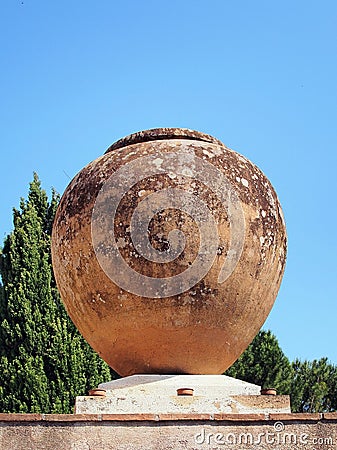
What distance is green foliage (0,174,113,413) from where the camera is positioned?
14148 millimetres

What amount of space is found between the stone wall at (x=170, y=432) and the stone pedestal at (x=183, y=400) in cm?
44

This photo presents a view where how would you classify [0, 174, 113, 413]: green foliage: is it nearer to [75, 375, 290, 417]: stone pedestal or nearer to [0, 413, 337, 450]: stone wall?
[75, 375, 290, 417]: stone pedestal

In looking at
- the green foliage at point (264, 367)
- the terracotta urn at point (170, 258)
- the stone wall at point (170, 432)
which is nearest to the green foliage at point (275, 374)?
the green foliage at point (264, 367)

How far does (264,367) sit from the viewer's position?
18.7 meters

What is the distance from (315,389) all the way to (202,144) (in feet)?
57.1

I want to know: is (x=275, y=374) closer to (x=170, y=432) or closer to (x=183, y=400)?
(x=183, y=400)

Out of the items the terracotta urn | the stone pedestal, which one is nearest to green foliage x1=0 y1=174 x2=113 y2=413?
the terracotta urn

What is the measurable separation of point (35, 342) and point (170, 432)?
34.8 ft

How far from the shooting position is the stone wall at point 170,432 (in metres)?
4.56

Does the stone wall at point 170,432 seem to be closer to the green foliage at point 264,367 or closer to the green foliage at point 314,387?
the green foliage at point 264,367

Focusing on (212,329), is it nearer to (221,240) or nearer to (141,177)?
(221,240)

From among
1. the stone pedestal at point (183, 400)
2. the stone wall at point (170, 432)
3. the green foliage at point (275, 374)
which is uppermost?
the green foliage at point (275, 374)

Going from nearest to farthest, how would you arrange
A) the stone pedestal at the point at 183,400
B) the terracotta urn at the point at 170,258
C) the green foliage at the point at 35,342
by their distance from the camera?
1. the stone pedestal at the point at 183,400
2. the terracotta urn at the point at 170,258
3. the green foliage at the point at 35,342

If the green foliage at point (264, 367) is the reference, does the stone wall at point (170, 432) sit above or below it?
below
